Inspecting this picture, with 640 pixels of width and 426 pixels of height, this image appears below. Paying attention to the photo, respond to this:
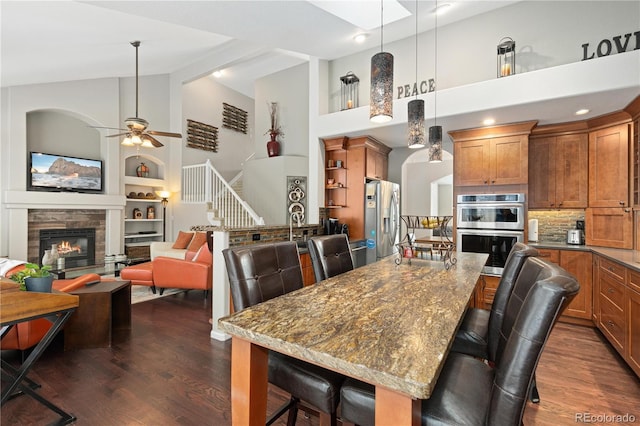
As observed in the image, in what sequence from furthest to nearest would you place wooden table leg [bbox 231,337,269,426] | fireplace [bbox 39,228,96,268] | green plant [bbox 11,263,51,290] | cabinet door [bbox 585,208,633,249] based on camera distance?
fireplace [bbox 39,228,96,268]
cabinet door [bbox 585,208,633,249]
green plant [bbox 11,263,51,290]
wooden table leg [bbox 231,337,269,426]

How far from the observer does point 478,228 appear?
13.5ft

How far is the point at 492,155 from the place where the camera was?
4.05m

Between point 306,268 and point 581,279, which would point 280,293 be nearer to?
point 306,268

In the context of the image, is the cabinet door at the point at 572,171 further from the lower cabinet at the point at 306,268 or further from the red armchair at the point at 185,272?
the red armchair at the point at 185,272

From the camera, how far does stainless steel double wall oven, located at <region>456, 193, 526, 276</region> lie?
3.86 meters

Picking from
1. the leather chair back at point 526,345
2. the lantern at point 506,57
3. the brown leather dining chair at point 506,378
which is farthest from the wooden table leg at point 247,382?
the lantern at point 506,57

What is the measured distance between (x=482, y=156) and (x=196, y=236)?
5290 millimetres

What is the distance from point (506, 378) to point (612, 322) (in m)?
3.05

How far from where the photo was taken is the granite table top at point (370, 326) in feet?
2.68

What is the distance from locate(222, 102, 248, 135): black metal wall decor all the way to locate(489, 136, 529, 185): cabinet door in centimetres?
702

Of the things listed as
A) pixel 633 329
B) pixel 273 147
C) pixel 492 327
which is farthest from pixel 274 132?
pixel 633 329

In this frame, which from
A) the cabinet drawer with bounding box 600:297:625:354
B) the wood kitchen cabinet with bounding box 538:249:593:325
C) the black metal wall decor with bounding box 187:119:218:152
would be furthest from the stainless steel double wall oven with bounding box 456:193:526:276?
the black metal wall decor with bounding box 187:119:218:152

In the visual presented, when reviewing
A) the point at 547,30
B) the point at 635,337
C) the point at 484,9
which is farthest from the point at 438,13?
the point at 635,337

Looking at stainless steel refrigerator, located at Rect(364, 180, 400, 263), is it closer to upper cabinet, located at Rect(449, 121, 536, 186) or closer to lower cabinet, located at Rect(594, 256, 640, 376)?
upper cabinet, located at Rect(449, 121, 536, 186)
